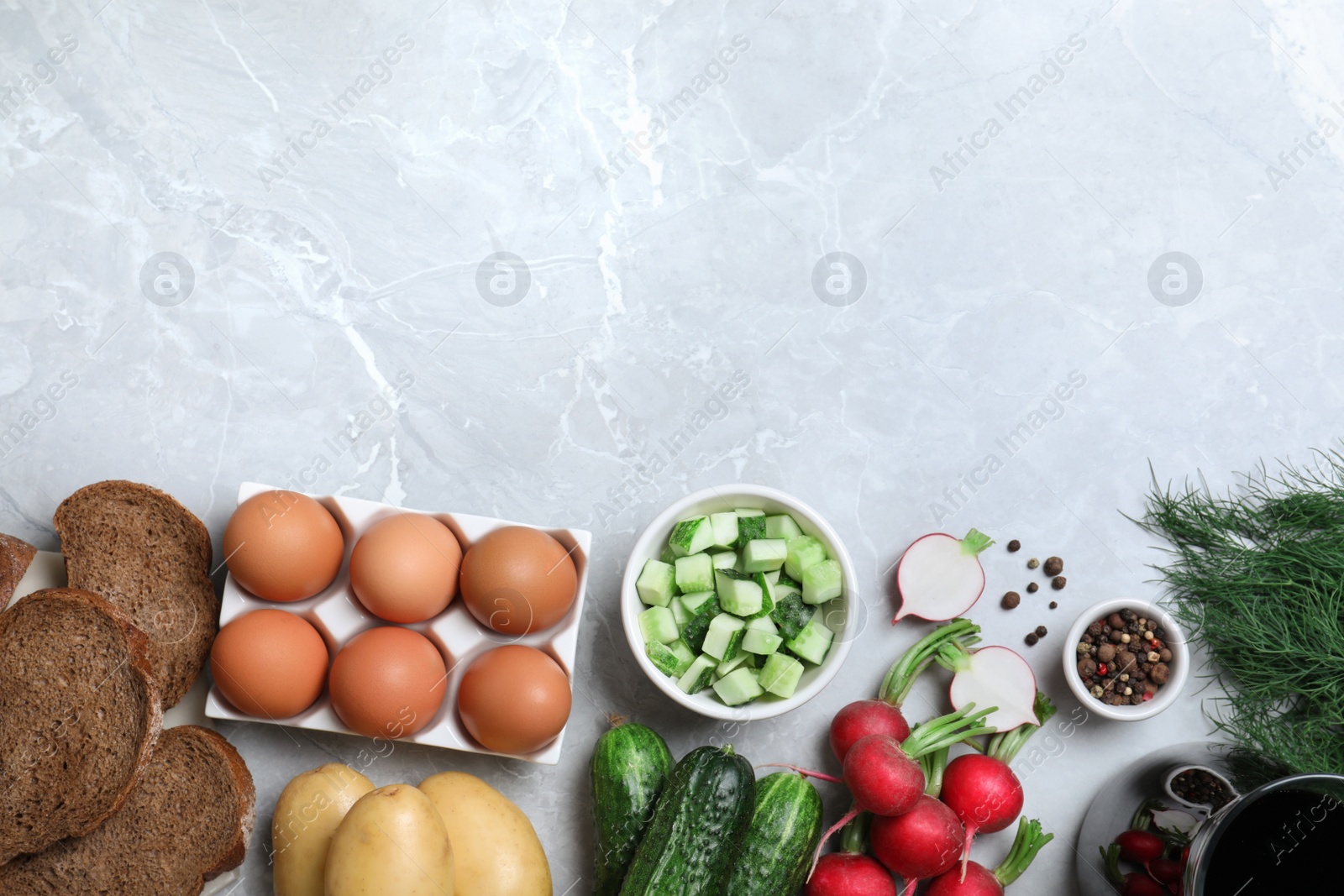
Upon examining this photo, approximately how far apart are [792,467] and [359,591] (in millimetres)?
756

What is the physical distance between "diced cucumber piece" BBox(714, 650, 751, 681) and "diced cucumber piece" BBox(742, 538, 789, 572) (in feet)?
0.46

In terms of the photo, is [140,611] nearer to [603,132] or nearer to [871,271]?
[603,132]

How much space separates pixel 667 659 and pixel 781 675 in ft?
0.59

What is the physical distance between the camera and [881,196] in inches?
66.3

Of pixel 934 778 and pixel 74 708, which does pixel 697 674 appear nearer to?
pixel 934 778

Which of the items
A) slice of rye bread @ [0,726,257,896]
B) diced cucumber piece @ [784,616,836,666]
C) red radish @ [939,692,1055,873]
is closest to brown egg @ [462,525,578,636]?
diced cucumber piece @ [784,616,836,666]

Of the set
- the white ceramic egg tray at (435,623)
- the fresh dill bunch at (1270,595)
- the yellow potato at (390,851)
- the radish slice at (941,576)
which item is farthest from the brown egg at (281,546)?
the fresh dill bunch at (1270,595)

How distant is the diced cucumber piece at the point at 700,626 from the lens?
1.50m

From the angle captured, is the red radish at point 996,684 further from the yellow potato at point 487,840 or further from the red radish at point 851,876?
the yellow potato at point 487,840

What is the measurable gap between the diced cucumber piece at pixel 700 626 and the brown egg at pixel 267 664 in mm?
577

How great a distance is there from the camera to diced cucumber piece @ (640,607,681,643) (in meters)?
1.48

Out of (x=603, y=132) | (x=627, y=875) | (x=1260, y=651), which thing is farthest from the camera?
(x=603, y=132)

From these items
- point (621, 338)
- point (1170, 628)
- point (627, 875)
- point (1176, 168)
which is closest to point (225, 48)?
point (621, 338)

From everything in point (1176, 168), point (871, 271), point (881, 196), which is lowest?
point (871, 271)
